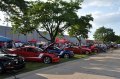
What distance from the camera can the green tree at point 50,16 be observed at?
44156 millimetres

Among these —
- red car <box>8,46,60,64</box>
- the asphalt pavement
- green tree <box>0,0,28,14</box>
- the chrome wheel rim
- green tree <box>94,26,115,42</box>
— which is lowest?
the asphalt pavement

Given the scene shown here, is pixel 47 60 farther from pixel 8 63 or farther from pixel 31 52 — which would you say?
pixel 8 63

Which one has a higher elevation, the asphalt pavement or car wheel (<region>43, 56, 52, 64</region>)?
car wheel (<region>43, 56, 52, 64</region>)

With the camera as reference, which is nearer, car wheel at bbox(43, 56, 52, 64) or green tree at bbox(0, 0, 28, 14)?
green tree at bbox(0, 0, 28, 14)

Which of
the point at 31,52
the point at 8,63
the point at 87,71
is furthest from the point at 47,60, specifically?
the point at 8,63

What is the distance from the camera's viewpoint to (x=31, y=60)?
2559cm

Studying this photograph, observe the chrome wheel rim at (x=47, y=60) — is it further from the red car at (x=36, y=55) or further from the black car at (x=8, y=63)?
the black car at (x=8, y=63)

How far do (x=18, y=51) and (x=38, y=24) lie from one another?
757 inches

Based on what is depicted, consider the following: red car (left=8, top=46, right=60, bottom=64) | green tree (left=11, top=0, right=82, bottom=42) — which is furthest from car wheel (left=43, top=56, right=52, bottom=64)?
green tree (left=11, top=0, right=82, bottom=42)

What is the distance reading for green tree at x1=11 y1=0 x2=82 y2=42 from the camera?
44.2 m

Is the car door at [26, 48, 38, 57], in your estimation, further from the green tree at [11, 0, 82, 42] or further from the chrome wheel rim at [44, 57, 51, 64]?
the green tree at [11, 0, 82, 42]

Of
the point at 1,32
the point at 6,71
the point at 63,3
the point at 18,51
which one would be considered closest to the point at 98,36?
the point at 1,32

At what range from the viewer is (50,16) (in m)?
44.5

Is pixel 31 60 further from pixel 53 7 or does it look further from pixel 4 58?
pixel 53 7
